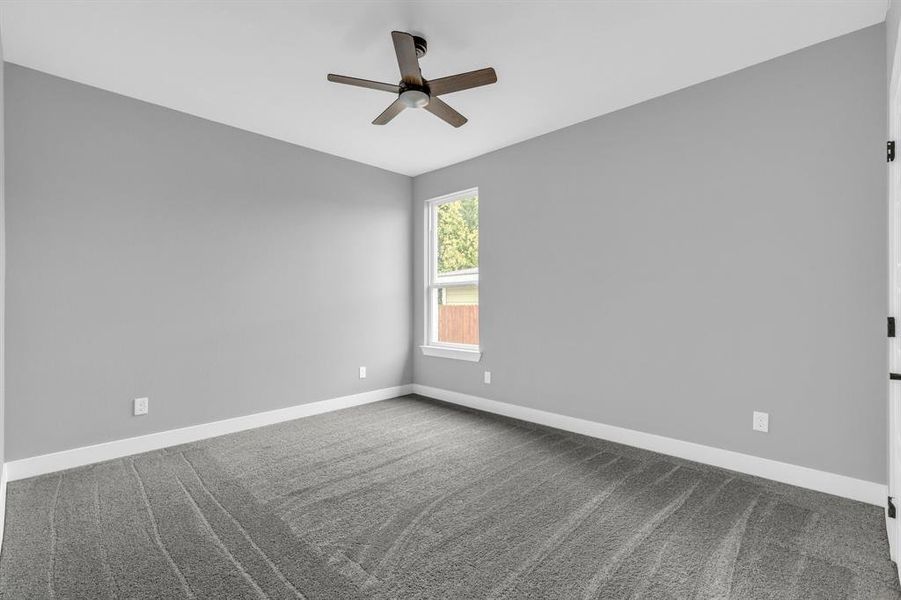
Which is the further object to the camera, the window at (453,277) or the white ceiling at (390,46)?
the window at (453,277)

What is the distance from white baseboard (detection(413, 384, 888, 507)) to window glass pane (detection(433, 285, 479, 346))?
0.78 metres

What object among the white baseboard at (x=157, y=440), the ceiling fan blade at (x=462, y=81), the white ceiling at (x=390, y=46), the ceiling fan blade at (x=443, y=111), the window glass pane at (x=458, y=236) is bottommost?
the white baseboard at (x=157, y=440)

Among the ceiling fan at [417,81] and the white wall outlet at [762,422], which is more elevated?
the ceiling fan at [417,81]

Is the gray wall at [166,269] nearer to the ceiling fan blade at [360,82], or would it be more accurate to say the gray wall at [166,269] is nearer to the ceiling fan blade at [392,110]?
the ceiling fan blade at [392,110]

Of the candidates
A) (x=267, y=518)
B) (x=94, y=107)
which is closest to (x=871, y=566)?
(x=267, y=518)

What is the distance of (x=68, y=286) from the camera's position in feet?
9.45

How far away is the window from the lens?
4.56m

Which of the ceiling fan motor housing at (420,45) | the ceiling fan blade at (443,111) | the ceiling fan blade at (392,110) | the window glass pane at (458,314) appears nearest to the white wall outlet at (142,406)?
the ceiling fan blade at (392,110)

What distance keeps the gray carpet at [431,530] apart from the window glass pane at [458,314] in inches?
64.2

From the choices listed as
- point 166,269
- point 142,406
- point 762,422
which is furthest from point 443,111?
point 142,406

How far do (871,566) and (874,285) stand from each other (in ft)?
4.55

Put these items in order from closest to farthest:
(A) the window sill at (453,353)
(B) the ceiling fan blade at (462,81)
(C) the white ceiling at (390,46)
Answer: (C) the white ceiling at (390,46)
(B) the ceiling fan blade at (462,81)
(A) the window sill at (453,353)

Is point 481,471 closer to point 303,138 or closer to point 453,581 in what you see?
point 453,581

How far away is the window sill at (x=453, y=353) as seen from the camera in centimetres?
442
